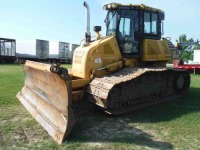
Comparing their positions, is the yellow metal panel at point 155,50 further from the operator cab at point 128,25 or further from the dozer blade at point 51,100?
the dozer blade at point 51,100

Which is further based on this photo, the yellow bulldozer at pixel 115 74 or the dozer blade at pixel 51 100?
the yellow bulldozer at pixel 115 74

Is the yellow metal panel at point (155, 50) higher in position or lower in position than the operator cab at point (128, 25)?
lower

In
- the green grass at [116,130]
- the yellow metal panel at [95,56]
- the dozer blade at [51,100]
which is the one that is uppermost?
the yellow metal panel at [95,56]

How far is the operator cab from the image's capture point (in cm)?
908

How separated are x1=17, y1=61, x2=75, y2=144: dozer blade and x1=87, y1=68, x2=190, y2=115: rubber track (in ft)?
3.96

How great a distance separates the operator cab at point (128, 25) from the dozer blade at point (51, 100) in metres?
2.73

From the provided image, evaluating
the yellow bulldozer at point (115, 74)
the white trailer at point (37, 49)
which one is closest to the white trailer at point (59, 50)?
the white trailer at point (37, 49)

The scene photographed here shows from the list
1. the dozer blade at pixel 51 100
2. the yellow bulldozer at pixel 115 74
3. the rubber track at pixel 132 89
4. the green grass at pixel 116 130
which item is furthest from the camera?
the rubber track at pixel 132 89

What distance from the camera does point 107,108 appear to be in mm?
7262

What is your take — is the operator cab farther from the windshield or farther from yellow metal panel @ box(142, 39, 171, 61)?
yellow metal panel @ box(142, 39, 171, 61)

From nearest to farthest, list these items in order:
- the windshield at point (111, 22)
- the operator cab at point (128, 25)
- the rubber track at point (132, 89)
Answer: the rubber track at point (132, 89), the operator cab at point (128, 25), the windshield at point (111, 22)

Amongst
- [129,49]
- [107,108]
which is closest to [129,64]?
[129,49]

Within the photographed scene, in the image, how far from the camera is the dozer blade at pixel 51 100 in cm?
557

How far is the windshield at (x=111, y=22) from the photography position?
9.19m
